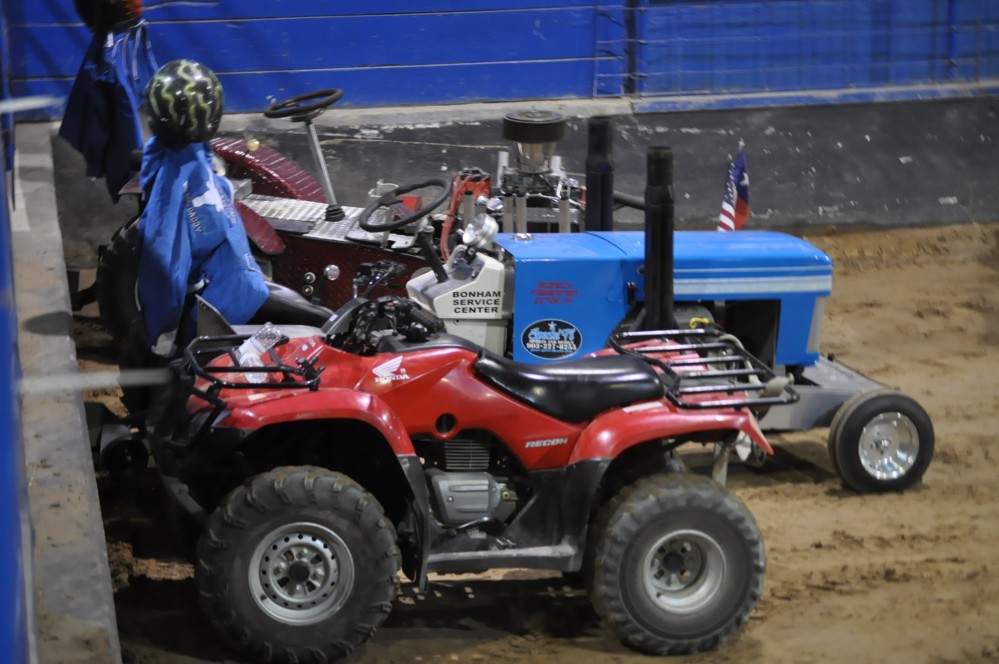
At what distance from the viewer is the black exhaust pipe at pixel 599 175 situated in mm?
6762

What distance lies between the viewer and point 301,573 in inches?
176

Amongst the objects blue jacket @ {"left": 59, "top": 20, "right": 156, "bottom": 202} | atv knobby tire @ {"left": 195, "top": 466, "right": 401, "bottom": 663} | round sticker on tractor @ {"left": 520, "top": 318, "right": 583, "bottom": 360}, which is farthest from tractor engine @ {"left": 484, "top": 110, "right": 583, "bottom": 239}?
blue jacket @ {"left": 59, "top": 20, "right": 156, "bottom": 202}

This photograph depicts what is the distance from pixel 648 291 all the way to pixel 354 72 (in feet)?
19.1

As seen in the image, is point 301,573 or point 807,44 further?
point 807,44

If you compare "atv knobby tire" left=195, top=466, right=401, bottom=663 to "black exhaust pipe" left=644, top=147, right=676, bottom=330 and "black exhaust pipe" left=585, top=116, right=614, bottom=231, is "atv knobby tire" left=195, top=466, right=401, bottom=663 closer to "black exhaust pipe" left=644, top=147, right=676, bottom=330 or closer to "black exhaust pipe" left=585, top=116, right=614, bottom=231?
"black exhaust pipe" left=644, top=147, right=676, bottom=330

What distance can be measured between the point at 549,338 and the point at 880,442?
156 centimetres

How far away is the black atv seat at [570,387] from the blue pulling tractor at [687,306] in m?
1.24

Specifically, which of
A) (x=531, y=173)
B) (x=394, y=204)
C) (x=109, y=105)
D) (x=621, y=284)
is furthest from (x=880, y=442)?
(x=109, y=105)

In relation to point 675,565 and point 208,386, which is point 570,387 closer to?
point 675,565

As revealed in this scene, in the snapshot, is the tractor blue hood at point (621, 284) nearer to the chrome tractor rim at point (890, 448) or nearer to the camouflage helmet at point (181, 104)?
the chrome tractor rim at point (890, 448)

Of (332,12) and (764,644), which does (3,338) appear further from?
(332,12)

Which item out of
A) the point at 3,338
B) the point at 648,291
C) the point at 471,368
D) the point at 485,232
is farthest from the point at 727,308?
the point at 3,338

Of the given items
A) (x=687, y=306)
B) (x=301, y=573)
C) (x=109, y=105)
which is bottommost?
(x=301, y=573)

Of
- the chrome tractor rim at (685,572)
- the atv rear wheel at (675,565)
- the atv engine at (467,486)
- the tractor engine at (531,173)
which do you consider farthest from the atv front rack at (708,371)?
the tractor engine at (531,173)
